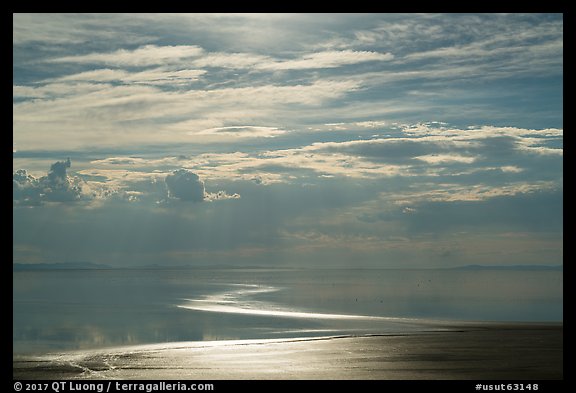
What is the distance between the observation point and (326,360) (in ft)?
113

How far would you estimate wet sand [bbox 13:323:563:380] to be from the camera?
30672mm

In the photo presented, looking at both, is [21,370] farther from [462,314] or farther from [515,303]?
[515,303]

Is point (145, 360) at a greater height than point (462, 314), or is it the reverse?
point (462, 314)

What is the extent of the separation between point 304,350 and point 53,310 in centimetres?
4615

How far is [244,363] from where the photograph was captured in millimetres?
33562

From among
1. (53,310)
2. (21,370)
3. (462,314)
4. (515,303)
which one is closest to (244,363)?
(21,370)

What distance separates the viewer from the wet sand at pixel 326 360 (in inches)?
1208

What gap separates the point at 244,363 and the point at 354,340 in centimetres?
1098

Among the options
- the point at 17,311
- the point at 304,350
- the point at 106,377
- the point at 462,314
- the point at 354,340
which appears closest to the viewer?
the point at 106,377

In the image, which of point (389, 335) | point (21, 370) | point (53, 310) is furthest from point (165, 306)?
point (21, 370)

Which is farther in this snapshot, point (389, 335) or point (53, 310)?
point (53, 310)
